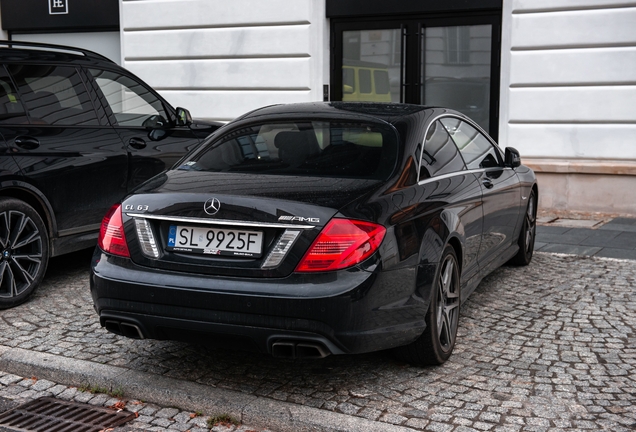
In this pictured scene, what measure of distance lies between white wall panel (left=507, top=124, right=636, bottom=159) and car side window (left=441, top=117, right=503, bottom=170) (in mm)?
4613

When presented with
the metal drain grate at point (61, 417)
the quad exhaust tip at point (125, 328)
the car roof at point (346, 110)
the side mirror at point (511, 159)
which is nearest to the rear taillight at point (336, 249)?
the quad exhaust tip at point (125, 328)

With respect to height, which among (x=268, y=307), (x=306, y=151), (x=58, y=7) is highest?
(x=58, y=7)

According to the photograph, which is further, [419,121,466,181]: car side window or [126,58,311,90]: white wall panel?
[126,58,311,90]: white wall panel

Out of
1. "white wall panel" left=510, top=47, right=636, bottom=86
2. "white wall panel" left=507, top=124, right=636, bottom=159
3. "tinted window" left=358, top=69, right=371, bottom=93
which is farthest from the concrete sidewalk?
"tinted window" left=358, top=69, right=371, bottom=93

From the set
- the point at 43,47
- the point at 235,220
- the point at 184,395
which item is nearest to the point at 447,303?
the point at 235,220

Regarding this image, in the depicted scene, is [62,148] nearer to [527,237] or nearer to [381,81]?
[527,237]

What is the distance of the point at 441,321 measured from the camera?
453 cm

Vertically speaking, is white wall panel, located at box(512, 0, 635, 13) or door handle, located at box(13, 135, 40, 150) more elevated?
white wall panel, located at box(512, 0, 635, 13)

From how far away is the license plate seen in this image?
3873 millimetres

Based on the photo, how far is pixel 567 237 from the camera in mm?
8750

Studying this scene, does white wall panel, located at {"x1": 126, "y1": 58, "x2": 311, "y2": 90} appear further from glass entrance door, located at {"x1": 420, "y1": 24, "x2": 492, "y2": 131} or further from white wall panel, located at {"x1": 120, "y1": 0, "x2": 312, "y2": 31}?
glass entrance door, located at {"x1": 420, "y1": 24, "x2": 492, "y2": 131}

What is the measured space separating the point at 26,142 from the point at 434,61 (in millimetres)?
6993

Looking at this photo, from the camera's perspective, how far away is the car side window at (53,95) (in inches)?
246

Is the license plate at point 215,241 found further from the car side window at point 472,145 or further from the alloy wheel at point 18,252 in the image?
the alloy wheel at point 18,252
